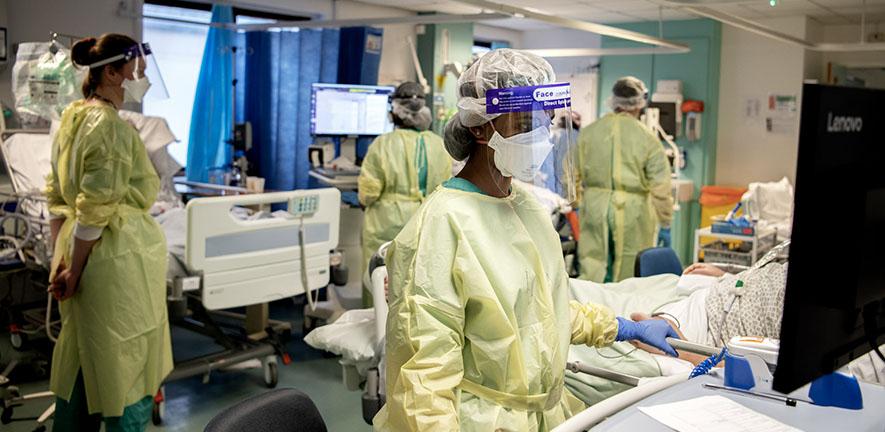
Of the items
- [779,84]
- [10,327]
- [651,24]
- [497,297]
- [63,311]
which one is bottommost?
[10,327]

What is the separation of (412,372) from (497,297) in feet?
0.81

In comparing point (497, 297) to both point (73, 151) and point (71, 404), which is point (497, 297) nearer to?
point (73, 151)

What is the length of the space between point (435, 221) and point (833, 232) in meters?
0.79

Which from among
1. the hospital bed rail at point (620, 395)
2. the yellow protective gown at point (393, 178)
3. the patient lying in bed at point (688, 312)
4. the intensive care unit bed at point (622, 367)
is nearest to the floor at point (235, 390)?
the yellow protective gown at point (393, 178)

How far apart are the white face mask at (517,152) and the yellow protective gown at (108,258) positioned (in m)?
1.69

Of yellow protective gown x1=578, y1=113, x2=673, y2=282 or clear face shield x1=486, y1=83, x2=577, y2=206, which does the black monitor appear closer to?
yellow protective gown x1=578, y1=113, x2=673, y2=282

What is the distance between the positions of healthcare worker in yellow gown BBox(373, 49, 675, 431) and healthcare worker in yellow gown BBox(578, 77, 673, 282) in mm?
3139

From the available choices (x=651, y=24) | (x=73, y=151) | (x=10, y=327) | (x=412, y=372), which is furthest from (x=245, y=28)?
(x=412, y=372)

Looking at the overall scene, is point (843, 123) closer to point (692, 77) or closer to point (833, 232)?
point (833, 232)

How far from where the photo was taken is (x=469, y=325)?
1.66 meters

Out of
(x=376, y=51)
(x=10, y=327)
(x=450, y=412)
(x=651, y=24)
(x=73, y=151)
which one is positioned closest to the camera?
(x=450, y=412)

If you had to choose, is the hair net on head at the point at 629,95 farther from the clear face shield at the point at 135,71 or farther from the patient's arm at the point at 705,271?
the clear face shield at the point at 135,71

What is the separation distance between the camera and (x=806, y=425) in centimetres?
158

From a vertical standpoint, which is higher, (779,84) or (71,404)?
(779,84)
